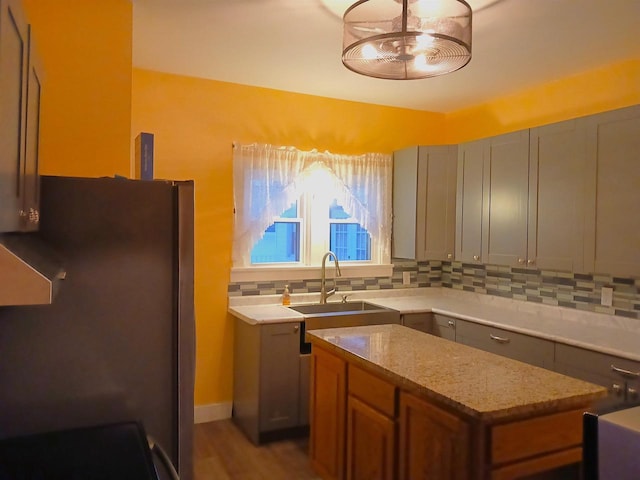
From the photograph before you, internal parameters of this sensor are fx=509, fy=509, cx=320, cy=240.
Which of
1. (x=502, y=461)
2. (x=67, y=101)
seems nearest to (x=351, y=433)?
(x=502, y=461)

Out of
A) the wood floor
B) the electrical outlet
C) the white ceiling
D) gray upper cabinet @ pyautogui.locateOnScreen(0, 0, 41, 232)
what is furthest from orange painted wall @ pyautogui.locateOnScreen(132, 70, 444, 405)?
the electrical outlet

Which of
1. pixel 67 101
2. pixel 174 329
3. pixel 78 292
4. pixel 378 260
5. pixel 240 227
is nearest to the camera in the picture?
pixel 78 292

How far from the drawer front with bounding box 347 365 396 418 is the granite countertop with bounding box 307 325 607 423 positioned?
46 millimetres

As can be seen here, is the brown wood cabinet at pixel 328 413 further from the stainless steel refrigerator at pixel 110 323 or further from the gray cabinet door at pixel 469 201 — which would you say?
the gray cabinet door at pixel 469 201

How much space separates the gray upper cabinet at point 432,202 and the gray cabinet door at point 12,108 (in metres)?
3.16

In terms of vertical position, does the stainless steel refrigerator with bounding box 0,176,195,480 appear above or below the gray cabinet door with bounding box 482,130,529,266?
below

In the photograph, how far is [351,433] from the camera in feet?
7.81


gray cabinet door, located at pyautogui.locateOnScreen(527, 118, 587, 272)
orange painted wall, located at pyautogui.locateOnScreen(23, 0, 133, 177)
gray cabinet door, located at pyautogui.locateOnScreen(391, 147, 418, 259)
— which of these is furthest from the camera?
gray cabinet door, located at pyautogui.locateOnScreen(391, 147, 418, 259)

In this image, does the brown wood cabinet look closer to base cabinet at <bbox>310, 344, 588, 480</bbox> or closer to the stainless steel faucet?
base cabinet at <bbox>310, 344, 588, 480</bbox>

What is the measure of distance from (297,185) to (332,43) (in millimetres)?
1265

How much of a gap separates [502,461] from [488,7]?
1991 mm

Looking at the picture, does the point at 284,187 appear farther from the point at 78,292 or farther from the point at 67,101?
the point at 78,292

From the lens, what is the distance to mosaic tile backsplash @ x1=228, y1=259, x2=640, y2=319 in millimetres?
3182

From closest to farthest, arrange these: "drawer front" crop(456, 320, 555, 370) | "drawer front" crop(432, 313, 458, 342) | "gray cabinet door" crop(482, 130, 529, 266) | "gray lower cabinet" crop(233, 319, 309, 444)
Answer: "drawer front" crop(456, 320, 555, 370) → "gray lower cabinet" crop(233, 319, 309, 444) → "gray cabinet door" crop(482, 130, 529, 266) → "drawer front" crop(432, 313, 458, 342)
